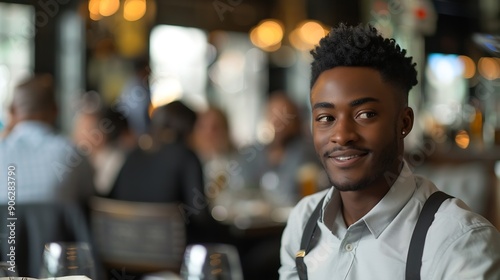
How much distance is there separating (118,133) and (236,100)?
3.75 m

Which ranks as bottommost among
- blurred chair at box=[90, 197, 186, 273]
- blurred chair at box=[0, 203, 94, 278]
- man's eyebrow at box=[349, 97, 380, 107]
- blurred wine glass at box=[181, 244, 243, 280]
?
blurred chair at box=[90, 197, 186, 273]

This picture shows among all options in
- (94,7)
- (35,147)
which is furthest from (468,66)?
(35,147)

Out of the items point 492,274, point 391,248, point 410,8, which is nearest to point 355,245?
point 391,248

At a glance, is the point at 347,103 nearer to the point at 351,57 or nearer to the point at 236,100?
the point at 351,57

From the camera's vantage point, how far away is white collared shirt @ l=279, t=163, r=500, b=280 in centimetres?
112

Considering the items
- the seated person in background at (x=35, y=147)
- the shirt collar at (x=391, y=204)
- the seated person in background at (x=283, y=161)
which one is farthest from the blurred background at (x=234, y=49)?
the shirt collar at (x=391, y=204)

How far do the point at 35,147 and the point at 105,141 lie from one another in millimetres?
2038

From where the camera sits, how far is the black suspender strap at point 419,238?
1.17 meters

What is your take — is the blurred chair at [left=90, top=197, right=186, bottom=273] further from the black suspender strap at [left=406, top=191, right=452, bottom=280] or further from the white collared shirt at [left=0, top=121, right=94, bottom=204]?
the black suspender strap at [left=406, top=191, right=452, bottom=280]

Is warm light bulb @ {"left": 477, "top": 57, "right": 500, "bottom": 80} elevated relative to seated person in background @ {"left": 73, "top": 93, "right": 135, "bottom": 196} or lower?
elevated

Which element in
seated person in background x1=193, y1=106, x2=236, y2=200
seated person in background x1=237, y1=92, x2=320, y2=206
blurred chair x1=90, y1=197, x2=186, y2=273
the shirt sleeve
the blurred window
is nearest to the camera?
the shirt sleeve
